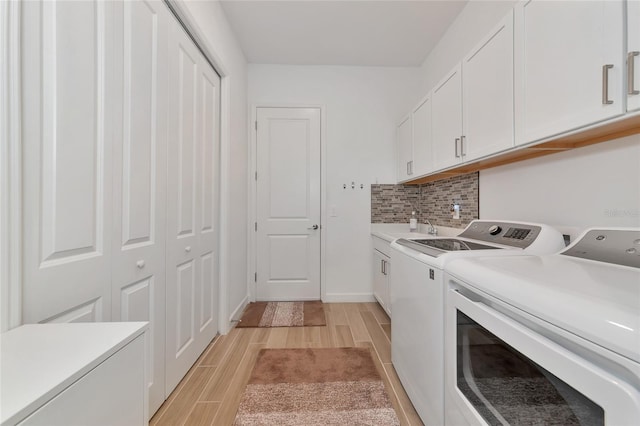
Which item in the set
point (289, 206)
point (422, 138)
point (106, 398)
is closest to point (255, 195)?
point (289, 206)

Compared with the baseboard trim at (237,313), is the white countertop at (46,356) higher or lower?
higher

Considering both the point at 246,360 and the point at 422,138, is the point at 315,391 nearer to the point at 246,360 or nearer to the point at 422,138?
the point at 246,360

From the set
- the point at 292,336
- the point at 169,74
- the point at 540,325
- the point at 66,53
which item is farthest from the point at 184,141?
the point at 540,325

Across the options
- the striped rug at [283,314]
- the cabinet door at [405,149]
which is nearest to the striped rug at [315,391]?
the striped rug at [283,314]

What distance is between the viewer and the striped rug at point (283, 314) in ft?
8.20

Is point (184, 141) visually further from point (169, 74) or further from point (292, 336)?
point (292, 336)

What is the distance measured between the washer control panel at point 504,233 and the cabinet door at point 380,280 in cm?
94

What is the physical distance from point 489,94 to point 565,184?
614 millimetres

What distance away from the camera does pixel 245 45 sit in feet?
8.92

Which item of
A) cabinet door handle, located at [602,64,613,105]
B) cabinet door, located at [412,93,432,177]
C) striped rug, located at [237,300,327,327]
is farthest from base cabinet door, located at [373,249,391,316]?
cabinet door handle, located at [602,64,613,105]

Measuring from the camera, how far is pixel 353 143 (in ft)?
Result: 10.2

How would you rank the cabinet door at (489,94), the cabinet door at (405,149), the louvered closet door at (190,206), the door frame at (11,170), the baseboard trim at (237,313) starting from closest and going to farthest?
the door frame at (11,170), the cabinet door at (489,94), the louvered closet door at (190,206), the baseboard trim at (237,313), the cabinet door at (405,149)

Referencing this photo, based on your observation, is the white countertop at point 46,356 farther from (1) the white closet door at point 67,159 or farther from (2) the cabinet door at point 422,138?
(2) the cabinet door at point 422,138

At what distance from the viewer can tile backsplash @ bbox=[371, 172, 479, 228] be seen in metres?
2.15
